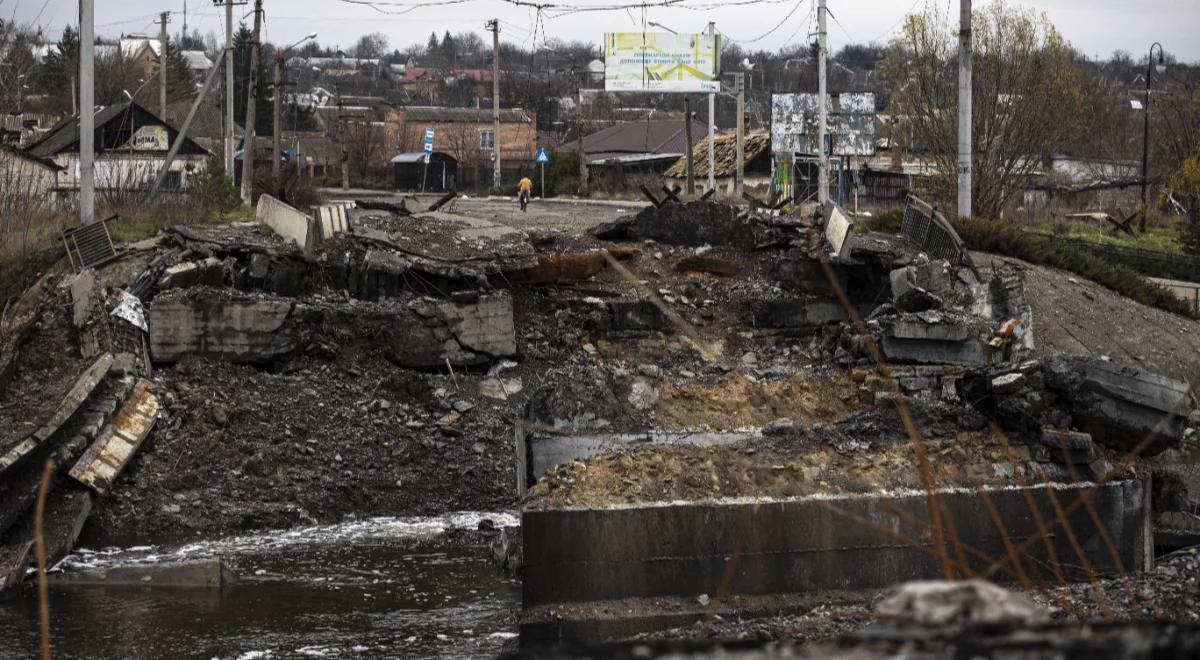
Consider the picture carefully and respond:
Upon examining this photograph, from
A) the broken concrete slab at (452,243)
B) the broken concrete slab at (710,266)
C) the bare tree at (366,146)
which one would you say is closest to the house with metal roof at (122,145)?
the broken concrete slab at (452,243)

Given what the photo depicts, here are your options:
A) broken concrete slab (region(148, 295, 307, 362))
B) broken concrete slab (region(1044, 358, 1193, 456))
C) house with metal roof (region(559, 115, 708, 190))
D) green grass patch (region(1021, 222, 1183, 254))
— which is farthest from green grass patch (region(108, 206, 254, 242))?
house with metal roof (region(559, 115, 708, 190))

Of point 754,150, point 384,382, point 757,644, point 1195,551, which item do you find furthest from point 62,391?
point 754,150

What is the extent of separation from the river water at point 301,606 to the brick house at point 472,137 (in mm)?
46686

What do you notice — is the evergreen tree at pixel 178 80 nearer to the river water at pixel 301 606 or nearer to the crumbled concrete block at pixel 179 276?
the crumbled concrete block at pixel 179 276

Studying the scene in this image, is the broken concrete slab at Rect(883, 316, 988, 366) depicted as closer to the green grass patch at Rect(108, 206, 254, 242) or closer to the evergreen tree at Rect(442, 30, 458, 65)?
the green grass patch at Rect(108, 206, 254, 242)

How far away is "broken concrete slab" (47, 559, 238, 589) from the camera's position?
12.1 meters

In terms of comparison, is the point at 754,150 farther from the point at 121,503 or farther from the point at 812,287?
the point at 121,503

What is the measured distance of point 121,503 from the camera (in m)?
14.5

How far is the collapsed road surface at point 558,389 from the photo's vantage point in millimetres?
11742

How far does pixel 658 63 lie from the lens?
4422 centimetres

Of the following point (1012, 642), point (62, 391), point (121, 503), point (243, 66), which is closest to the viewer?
point (1012, 642)

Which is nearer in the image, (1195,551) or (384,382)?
(1195,551)

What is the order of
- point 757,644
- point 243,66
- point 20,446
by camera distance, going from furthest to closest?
point 243,66 → point 20,446 → point 757,644

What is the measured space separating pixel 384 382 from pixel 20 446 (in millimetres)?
4933
